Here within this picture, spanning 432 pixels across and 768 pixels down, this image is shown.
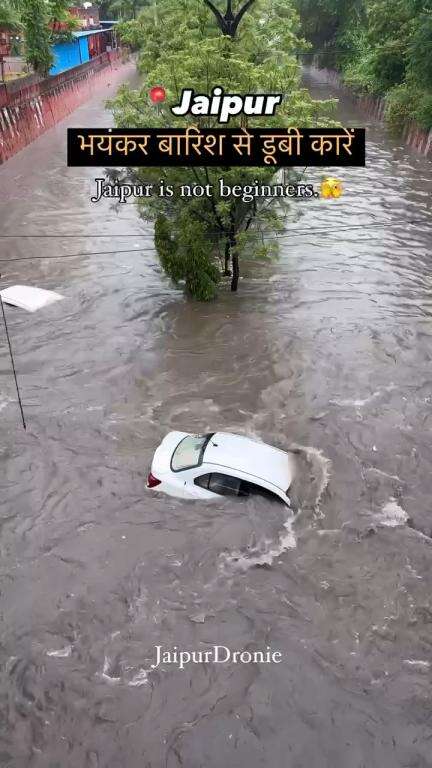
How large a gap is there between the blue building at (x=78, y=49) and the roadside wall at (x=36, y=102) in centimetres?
152

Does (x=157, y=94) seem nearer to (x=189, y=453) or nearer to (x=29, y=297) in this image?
(x=29, y=297)

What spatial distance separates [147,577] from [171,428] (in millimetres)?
3804

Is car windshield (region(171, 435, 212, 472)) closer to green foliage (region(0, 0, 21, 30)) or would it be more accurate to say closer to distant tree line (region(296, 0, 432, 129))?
distant tree line (region(296, 0, 432, 129))

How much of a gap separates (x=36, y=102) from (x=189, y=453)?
113 feet

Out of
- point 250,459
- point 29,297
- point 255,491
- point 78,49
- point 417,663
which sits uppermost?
point 78,49

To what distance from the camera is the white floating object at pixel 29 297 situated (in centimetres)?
1675

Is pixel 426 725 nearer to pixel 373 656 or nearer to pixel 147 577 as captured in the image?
pixel 373 656

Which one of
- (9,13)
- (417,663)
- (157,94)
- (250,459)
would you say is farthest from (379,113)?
(417,663)

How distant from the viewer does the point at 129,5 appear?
7525cm

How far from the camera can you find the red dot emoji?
14.4 m

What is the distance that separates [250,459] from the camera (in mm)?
9742

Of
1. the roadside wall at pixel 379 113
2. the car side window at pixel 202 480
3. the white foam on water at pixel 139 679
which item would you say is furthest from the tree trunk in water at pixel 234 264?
the roadside wall at pixel 379 113

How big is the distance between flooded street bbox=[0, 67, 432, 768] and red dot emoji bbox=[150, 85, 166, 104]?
5.30m

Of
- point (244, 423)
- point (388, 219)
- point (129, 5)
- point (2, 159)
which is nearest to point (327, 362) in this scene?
point (244, 423)
